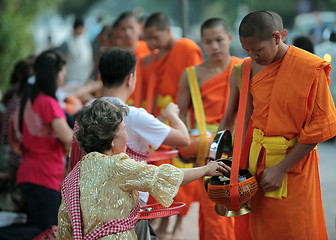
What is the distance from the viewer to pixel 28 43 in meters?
17.9

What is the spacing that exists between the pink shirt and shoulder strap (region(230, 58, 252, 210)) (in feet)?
6.88

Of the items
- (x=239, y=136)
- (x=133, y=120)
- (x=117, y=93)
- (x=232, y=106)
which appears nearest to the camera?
(x=239, y=136)

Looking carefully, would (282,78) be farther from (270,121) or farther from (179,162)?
(179,162)

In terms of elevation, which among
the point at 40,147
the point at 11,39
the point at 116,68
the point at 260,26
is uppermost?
the point at 260,26

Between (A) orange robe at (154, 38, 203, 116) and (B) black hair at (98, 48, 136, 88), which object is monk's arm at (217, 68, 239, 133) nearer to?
(B) black hair at (98, 48, 136, 88)

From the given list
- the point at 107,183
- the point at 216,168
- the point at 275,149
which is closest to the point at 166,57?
the point at 275,149

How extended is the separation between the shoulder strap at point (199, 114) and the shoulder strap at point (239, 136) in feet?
3.04

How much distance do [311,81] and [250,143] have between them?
2.20 ft

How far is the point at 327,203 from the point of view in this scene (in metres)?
7.47

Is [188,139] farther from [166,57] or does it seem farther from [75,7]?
[75,7]

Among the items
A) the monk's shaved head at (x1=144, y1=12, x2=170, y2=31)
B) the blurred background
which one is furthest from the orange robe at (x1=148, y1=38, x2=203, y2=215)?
the blurred background

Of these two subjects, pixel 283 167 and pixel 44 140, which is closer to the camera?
pixel 283 167

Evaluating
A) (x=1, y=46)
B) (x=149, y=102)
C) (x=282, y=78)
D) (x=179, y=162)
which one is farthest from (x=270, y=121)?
(x=1, y=46)

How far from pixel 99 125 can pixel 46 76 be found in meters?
2.38
